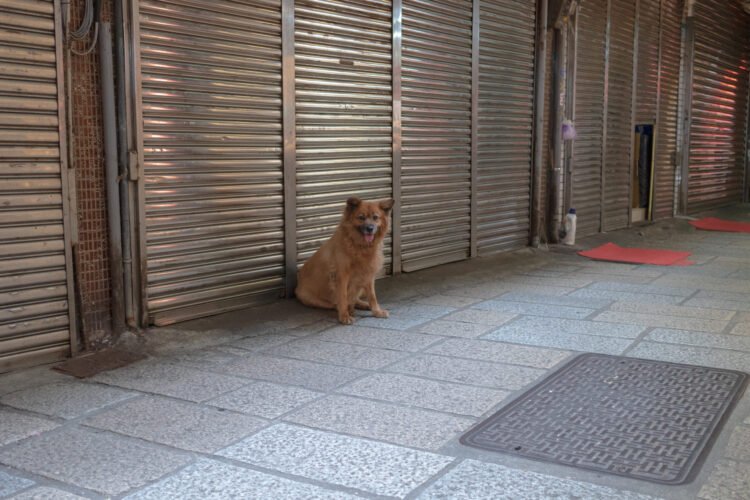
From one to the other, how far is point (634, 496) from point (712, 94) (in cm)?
1622

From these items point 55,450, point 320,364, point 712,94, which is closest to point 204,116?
point 320,364

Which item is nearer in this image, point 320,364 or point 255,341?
point 320,364

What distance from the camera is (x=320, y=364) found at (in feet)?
16.6

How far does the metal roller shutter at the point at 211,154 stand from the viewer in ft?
19.1

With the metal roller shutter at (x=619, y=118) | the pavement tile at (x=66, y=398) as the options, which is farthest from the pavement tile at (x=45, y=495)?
the metal roller shutter at (x=619, y=118)

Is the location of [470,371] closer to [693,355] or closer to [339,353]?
[339,353]

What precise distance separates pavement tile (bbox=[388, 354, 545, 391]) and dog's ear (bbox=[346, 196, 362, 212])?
164cm

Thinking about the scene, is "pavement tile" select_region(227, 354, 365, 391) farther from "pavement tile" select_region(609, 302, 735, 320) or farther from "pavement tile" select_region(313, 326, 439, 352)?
"pavement tile" select_region(609, 302, 735, 320)

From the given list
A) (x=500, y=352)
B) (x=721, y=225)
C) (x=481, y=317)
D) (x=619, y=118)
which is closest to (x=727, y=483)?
(x=500, y=352)

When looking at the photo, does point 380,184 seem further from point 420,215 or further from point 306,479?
point 306,479

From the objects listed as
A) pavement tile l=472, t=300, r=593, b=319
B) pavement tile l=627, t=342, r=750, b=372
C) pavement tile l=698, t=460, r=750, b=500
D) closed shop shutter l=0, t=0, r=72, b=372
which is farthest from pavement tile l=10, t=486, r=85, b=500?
pavement tile l=472, t=300, r=593, b=319

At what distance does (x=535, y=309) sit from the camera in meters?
6.85

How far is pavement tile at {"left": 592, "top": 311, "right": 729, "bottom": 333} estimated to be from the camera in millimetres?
6071

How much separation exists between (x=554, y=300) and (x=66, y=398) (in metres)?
4.61
